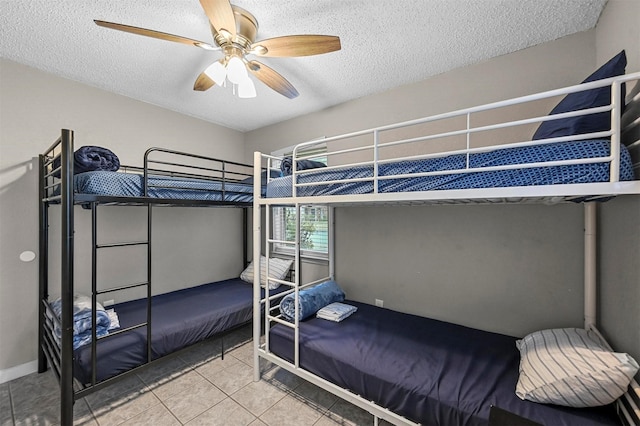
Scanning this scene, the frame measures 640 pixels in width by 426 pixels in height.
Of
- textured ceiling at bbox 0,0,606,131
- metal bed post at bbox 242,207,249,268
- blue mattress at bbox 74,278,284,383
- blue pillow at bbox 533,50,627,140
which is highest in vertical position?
textured ceiling at bbox 0,0,606,131

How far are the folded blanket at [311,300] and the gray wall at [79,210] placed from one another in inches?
67.0

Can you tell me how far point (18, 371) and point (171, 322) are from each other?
134cm

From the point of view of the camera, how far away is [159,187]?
87.0 inches

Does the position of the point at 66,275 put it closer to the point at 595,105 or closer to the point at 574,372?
the point at 574,372

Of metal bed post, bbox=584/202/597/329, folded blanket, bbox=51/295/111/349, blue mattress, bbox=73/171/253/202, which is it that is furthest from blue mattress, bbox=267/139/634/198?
folded blanket, bbox=51/295/111/349

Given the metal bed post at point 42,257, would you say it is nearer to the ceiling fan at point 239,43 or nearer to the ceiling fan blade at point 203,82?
the ceiling fan blade at point 203,82

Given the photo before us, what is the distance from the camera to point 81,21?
1694mm

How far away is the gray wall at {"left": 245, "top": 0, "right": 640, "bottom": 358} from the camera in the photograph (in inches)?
57.0

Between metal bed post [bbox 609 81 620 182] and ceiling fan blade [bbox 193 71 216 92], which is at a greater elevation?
ceiling fan blade [bbox 193 71 216 92]

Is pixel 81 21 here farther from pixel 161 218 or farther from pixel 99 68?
pixel 161 218

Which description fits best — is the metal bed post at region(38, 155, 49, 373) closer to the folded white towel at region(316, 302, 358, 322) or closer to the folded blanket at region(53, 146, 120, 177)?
the folded blanket at region(53, 146, 120, 177)

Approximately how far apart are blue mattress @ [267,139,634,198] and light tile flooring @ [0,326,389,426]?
5.31 feet

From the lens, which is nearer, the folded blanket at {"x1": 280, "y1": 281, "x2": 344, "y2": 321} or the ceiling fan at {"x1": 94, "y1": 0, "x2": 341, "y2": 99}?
the ceiling fan at {"x1": 94, "y1": 0, "x2": 341, "y2": 99}

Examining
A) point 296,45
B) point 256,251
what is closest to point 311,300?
point 256,251
